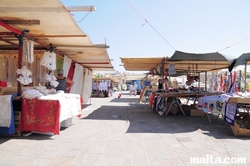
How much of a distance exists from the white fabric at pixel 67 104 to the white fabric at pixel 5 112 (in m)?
0.64

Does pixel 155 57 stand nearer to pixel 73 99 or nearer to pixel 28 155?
pixel 73 99

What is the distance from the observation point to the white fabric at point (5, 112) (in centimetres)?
416

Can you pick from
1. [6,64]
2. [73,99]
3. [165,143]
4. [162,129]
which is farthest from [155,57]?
[6,64]

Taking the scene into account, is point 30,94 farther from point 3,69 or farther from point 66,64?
point 66,64

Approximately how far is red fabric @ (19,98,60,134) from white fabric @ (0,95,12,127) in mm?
273

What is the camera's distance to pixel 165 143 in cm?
393

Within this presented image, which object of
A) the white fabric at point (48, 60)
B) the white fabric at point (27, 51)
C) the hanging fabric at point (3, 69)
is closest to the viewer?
the white fabric at point (27, 51)

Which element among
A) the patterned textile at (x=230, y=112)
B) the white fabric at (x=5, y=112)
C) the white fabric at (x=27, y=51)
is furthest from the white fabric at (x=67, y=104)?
the patterned textile at (x=230, y=112)

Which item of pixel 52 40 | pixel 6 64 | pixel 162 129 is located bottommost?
pixel 162 129

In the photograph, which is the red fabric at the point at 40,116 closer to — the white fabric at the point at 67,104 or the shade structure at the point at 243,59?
the white fabric at the point at 67,104

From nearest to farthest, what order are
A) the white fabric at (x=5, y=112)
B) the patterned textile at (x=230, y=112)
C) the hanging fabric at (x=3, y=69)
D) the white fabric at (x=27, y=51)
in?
the white fabric at (x=5, y=112)
the patterned textile at (x=230, y=112)
the white fabric at (x=27, y=51)
the hanging fabric at (x=3, y=69)

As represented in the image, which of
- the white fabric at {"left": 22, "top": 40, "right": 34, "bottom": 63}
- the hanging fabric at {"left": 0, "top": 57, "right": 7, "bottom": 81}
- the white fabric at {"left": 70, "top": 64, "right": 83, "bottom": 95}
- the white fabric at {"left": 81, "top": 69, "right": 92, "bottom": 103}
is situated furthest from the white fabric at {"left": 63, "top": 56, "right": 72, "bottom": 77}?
the white fabric at {"left": 81, "top": 69, "right": 92, "bottom": 103}

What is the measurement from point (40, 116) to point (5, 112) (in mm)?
706

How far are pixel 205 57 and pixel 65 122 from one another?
16.9 feet
